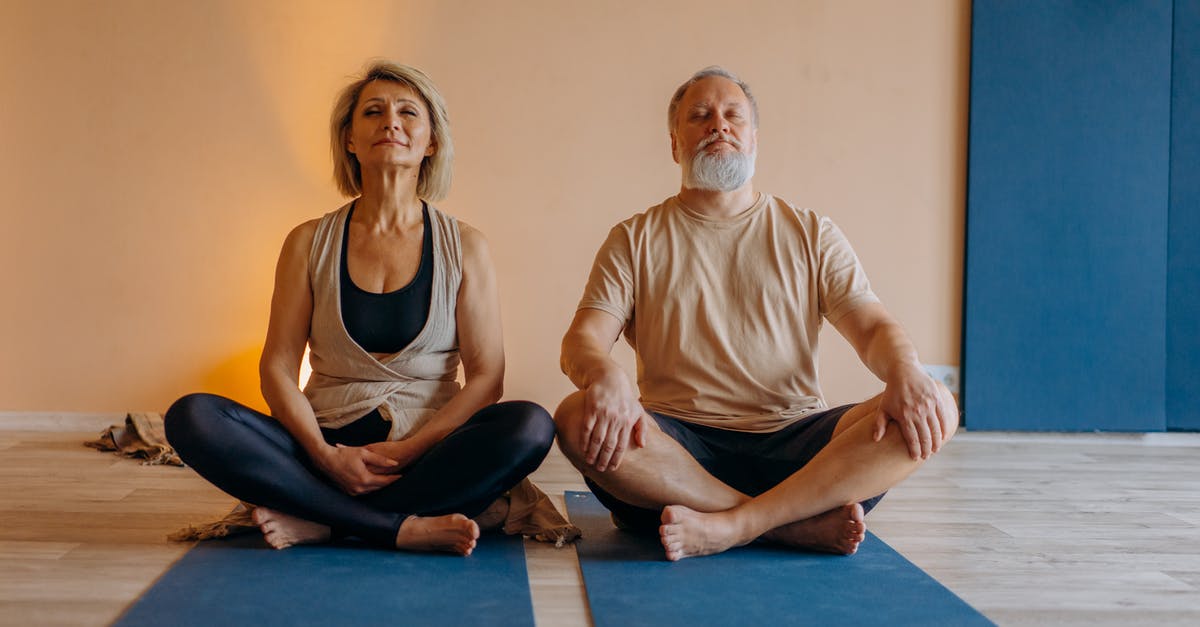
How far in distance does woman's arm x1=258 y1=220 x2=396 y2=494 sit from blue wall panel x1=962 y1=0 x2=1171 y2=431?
302 centimetres

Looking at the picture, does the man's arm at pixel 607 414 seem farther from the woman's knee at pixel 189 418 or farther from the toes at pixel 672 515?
the woman's knee at pixel 189 418

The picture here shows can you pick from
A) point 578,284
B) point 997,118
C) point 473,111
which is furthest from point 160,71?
point 997,118

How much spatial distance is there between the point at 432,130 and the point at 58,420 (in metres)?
2.65

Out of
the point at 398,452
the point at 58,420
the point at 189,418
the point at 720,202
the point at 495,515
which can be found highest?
the point at 720,202

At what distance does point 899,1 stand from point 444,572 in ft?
11.4

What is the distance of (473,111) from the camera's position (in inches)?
176

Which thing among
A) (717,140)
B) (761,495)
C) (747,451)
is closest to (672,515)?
(761,495)

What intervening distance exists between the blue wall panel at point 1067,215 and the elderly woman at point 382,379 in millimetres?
2710

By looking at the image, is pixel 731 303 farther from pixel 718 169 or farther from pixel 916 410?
pixel 916 410

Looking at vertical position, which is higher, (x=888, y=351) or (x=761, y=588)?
(x=888, y=351)

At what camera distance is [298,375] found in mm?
2604

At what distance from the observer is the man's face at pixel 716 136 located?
258cm

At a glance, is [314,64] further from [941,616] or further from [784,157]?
[941,616]

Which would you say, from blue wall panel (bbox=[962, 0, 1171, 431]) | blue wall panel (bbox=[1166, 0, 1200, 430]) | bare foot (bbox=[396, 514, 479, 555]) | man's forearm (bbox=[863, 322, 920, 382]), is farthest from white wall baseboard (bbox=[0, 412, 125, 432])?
blue wall panel (bbox=[1166, 0, 1200, 430])
